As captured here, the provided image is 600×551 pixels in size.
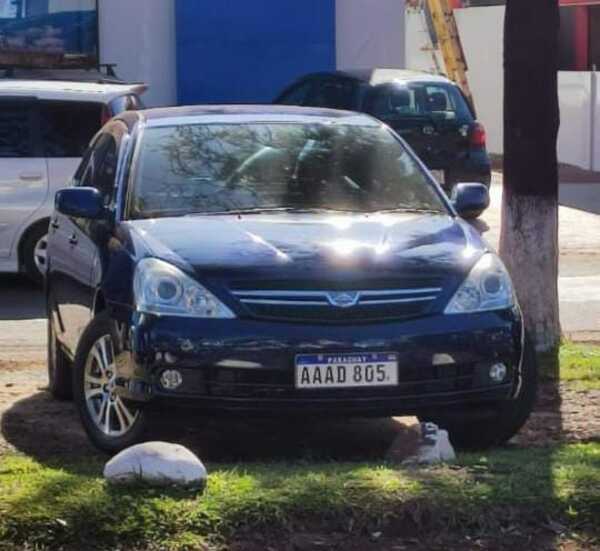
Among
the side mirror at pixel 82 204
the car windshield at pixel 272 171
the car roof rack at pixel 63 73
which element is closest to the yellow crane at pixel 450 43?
A: the car roof rack at pixel 63 73

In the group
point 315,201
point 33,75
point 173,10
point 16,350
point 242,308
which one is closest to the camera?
point 242,308

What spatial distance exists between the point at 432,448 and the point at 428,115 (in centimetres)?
1063

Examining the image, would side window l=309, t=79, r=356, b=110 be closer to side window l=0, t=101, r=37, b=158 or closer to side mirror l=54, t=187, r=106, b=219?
side window l=0, t=101, r=37, b=158

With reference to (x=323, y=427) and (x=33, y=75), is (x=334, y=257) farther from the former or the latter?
(x=33, y=75)

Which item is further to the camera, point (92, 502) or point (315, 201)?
point (315, 201)

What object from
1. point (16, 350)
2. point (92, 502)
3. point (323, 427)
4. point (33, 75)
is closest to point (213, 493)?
point (92, 502)

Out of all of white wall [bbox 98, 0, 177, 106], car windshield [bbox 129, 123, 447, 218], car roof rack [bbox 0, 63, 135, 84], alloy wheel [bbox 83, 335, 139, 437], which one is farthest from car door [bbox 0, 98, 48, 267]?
white wall [bbox 98, 0, 177, 106]

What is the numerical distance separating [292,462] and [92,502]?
144 cm

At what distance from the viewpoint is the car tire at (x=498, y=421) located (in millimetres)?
7152

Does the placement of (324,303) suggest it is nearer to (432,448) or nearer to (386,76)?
(432,448)

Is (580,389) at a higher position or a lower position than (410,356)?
lower


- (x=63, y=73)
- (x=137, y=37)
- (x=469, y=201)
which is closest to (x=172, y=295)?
(x=469, y=201)

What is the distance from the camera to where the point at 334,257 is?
6891 millimetres

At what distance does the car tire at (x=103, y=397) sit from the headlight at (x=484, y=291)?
4.81 ft
